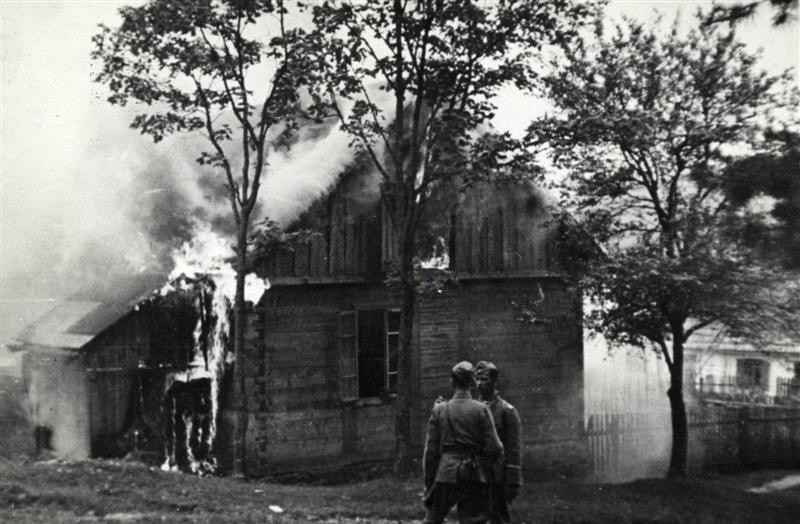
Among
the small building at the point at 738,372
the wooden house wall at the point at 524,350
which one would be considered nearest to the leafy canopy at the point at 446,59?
the wooden house wall at the point at 524,350

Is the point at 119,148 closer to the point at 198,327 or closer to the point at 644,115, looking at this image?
the point at 198,327

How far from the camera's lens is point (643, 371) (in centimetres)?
3688

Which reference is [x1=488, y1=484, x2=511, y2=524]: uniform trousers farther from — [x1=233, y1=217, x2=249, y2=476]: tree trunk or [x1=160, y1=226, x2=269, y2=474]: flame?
[x1=160, y1=226, x2=269, y2=474]: flame

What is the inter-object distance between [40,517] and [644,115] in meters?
11.7

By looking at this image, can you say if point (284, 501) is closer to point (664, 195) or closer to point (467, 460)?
point (467, 460)

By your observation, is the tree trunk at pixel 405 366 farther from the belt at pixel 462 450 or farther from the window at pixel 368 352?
the belt at pixel 462 450

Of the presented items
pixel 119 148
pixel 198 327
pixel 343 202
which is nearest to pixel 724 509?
pixel 343 202

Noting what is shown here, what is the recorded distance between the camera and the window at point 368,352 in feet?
54.0

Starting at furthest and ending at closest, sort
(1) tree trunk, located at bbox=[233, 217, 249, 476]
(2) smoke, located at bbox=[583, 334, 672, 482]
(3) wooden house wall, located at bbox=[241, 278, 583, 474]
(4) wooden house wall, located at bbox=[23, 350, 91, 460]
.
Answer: (2) smoke, located at bbox=[583, 334, 672, 482], (3) wooden house wall, located at bbox=[241, 278, 583, 474], (4) wooden house wall, located at bbox=[23, 350, 91, 460], (1) tree trunk, located at bbox=[233, 217, 249, 476]

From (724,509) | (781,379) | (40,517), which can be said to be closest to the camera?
(40,517)

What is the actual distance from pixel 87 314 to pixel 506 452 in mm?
10745

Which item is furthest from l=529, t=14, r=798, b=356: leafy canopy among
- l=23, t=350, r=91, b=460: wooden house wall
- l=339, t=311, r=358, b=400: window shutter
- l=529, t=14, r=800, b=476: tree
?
l=23, t=350, r=91, b=460: wooden house wall

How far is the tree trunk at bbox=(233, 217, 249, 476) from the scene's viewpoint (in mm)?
13609

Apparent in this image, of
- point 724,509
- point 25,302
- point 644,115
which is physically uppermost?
point 644,115
